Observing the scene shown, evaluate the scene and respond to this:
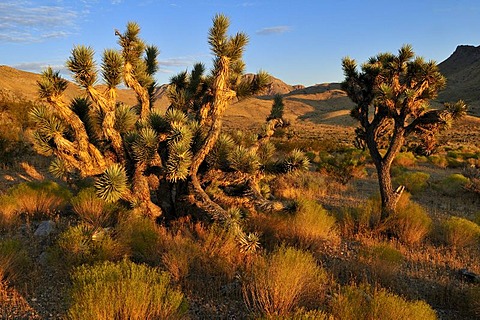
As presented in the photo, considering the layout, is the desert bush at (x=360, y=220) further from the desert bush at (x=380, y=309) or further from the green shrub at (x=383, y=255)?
the desert bush at (x=380, y=309)

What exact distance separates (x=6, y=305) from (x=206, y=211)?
10.7ft

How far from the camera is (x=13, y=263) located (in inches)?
191

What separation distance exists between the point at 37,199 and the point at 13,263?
3.56 metres

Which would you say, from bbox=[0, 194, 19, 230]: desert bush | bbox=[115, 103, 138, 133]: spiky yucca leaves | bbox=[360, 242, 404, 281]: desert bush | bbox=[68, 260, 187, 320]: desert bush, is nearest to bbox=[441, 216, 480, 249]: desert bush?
bbox=[360, 242, 404, 281]: desert bush

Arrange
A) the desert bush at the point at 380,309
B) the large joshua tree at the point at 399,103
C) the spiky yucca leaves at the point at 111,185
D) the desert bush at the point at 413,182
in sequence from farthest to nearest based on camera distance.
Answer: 1. the desert bush at the point at 413,182
2. the large joshua tree at the point at 399,103
3. the spiky yucca leaves at the point at 111,185
4. the desert bush at the point at 380,309

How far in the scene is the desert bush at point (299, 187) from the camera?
1133 cm

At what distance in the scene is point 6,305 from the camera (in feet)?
13.9

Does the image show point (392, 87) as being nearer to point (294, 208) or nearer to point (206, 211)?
point (294, 208)

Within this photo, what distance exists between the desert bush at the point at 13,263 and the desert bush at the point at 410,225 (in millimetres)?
6756

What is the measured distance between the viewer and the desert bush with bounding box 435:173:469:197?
12.6 meters

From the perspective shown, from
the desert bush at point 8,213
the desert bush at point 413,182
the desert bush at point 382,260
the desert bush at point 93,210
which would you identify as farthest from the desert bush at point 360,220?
the desert bush at point 8,213

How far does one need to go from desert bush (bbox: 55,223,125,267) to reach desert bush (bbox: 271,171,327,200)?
21.2ft

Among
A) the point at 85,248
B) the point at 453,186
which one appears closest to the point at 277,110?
the point at 85,248

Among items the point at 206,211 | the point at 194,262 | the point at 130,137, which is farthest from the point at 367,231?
the point at 130,137
